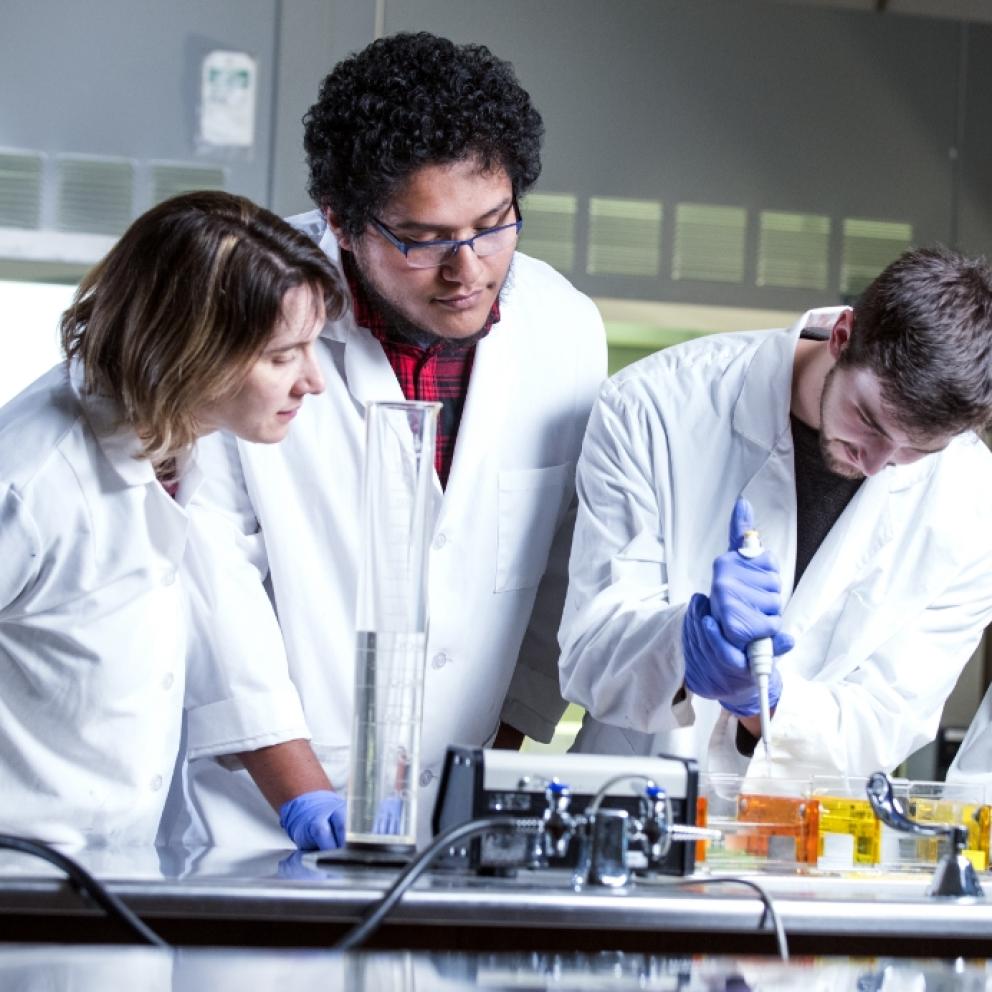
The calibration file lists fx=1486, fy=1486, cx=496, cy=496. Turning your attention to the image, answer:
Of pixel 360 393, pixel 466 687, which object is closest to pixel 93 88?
pixel 360 393

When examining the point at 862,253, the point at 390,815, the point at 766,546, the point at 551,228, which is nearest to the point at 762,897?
the point at 390,815

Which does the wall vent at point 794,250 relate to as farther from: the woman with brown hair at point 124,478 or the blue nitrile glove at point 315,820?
the blue nitrile glove at point 315,820

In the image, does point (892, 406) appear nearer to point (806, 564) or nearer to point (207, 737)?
point (806, 564)

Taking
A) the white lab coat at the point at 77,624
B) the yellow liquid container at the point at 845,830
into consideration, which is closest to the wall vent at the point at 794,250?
the white lab coat at the point at 77,624

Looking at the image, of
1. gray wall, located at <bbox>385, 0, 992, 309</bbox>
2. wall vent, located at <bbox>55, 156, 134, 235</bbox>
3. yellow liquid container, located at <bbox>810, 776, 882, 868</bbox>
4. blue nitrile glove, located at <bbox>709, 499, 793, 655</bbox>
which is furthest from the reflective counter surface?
gray wall, located at <bbox>385, 0, 992, 309</bbox>

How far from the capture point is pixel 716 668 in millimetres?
1829

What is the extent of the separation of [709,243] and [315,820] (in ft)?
7.58

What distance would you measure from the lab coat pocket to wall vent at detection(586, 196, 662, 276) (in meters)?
1.40

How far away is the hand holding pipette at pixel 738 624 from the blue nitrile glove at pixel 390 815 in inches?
19.2

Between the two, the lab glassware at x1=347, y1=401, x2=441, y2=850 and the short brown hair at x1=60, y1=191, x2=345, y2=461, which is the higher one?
the short brown hair at x1=60, y1=191, x2=345, y2=461

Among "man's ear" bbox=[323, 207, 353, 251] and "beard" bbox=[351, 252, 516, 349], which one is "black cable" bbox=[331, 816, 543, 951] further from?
"man's ear" bbox=[323, 207, 353, 251]

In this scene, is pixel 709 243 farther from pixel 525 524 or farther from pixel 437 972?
pixel 437 972

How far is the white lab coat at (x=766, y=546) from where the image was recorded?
2062 mm

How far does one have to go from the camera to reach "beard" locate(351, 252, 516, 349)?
6.97ft
